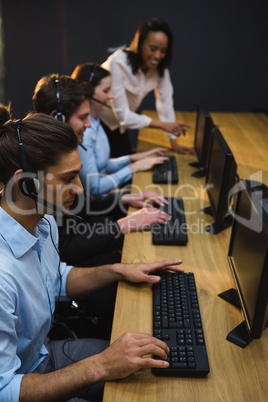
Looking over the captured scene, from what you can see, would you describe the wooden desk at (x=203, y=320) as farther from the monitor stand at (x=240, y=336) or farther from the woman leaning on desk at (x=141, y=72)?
the woman leaning on desk at (x=141, y=72)

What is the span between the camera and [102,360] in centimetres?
95

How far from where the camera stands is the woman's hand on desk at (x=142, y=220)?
5.45ft

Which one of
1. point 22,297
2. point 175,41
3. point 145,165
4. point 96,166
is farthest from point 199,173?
point 175,41

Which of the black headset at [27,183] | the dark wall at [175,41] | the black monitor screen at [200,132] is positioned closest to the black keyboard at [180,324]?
the black headset at [27,183]

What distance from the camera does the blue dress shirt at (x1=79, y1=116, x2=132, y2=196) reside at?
2006 millimetres

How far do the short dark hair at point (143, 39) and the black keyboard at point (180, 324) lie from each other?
172 centimetres

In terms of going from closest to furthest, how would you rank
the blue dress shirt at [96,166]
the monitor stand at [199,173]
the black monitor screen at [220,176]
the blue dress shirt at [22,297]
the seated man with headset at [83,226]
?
the blue dress shirt at [22,297] < the black monitor screen at [220,176] < the seated man with headset at [83,226] < the blue dress shirt at [96,166] < the monitor stand at [199,173]

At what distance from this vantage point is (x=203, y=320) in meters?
1.15

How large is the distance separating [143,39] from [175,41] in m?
1.73

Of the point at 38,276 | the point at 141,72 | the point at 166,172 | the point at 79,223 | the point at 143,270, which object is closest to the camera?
the point at 38,276

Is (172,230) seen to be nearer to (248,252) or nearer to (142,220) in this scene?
(142,220)

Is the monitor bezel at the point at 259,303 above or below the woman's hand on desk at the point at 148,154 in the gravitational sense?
above

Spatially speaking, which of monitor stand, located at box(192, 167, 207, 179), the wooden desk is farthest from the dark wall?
the wooden desk

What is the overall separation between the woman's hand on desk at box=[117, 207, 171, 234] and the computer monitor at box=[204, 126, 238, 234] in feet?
0.68
